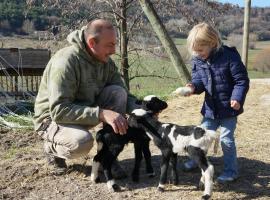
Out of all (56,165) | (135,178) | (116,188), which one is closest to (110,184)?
(116,188)

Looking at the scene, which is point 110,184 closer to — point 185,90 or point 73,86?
point 73,86

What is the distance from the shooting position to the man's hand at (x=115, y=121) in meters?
4.41

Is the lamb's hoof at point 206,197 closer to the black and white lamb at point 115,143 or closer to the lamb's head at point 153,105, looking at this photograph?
the black and white lamb at point 115,143

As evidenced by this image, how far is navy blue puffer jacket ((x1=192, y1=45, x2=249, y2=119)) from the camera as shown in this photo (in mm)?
Result: 4613

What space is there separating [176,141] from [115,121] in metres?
0.53

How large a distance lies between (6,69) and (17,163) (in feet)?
13.2

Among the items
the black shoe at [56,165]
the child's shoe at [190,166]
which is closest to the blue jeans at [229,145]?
the child's shoe at [190,166]

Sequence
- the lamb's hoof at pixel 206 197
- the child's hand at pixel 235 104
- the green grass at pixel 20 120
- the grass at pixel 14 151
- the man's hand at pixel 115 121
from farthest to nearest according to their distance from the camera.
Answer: the green grass at pixel 20 120 → the grass at pixel 14 151 → the child's hand at pixel 235 104 → the man's hand at pixel 115 121 → the lamb's hoof at pixel 206 197

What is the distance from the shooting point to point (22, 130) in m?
6.86

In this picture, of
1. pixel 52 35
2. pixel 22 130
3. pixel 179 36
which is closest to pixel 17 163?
pixel 22 130

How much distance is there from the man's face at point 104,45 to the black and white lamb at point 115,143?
0.56m

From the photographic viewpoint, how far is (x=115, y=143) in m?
4.61

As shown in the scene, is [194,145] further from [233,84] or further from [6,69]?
[6,69]

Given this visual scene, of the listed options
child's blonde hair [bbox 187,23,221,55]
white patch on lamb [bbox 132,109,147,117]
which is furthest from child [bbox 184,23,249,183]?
white patch on lamb [bbox 132,109,147,117]
